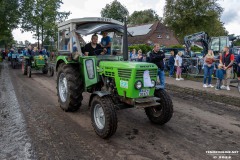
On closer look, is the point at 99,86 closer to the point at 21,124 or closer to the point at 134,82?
the point at 134,82

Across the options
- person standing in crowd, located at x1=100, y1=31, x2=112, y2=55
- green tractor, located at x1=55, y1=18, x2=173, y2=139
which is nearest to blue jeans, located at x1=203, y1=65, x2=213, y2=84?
green tractor, located at x1=55, y1=18, x2=173, y2=139

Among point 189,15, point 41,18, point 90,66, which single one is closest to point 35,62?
point 90,66

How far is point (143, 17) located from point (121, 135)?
6958 centimetres

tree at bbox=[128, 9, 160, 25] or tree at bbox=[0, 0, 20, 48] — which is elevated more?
tree at bbox=[128, 9, 160, 25]

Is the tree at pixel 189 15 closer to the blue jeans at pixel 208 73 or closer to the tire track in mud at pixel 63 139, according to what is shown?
the blue jeans at pixel 208 73

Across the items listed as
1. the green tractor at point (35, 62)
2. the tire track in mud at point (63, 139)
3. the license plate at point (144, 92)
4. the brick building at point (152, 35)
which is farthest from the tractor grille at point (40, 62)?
the brick building at point (152, 35)

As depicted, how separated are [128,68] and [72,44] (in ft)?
6.50

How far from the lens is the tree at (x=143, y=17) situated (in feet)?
233

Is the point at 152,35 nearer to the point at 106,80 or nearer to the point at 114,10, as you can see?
the point at 114,10

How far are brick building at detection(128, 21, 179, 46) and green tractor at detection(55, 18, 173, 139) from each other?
37.0m

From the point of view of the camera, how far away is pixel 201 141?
4.25 m

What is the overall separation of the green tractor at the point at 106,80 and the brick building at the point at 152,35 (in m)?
37.0

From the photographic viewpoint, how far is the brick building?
43719 millimetres

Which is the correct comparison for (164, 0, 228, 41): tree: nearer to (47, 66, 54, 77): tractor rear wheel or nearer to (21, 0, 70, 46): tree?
(21, 0, 70, 46): tree
